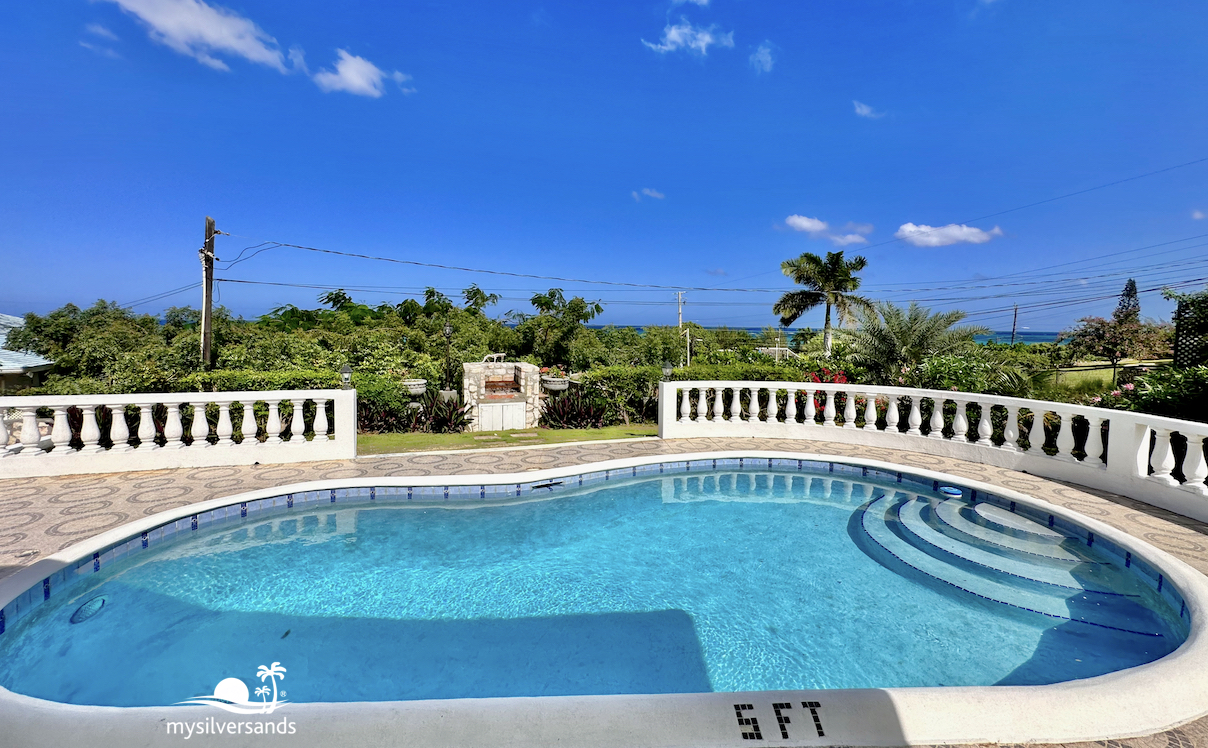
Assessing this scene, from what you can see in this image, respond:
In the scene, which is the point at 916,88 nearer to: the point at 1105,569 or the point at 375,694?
the point at 1105,569

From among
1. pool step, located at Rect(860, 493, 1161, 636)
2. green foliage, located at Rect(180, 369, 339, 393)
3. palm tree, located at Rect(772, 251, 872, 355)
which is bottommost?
pool step, located at Rect(860, 493, 1161, 636)

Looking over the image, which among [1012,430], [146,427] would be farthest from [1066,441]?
[146,427]

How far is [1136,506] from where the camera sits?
5488 millimetres

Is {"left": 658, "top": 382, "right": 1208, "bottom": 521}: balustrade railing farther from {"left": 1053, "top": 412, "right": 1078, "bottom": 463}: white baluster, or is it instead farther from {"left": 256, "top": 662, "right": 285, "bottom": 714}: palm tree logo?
A: {"left": 256, "top": 662, "right": 285, "bottom": 714}: palm tree logo

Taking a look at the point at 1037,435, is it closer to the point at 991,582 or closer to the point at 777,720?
the point at 991,582

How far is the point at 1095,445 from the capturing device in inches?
241

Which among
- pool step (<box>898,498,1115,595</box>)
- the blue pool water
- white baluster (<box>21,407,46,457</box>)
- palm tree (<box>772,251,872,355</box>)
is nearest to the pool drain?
the blue pool water

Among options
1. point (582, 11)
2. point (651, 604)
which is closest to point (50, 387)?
point (651, 604)

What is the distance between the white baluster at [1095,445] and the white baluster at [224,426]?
10.7 metres

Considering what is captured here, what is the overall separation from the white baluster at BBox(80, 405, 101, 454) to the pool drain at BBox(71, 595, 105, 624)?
11.9 ft

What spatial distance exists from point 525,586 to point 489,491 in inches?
85.8

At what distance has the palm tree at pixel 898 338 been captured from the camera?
37.2ft

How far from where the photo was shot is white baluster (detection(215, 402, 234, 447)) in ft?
22.1

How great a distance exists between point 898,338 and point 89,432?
45.3 ft
